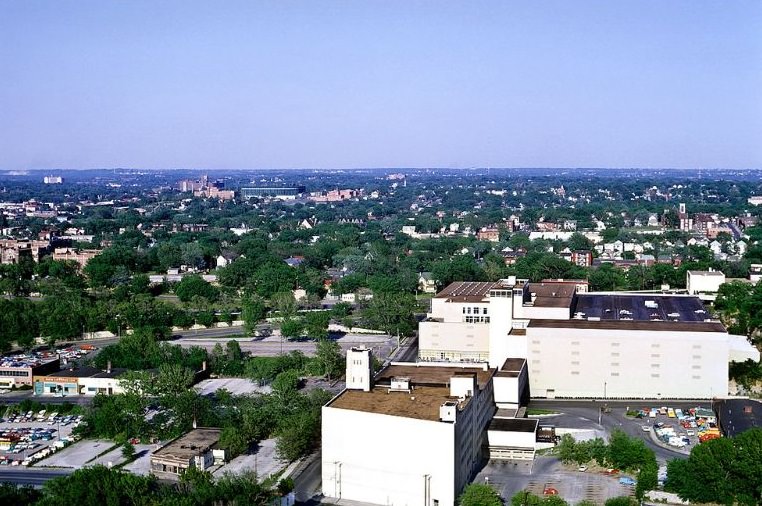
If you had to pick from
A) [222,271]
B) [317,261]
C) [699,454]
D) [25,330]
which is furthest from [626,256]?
[699,454]

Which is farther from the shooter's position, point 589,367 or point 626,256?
point 626,256

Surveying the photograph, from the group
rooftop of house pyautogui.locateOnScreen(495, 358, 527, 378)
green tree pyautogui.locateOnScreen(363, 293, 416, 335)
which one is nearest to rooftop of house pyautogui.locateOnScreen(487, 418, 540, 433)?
rooftop of house pyautogui.locateOnScreen(495, 358, 527, 378)

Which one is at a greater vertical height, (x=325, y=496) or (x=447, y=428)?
(x=447, y=428)

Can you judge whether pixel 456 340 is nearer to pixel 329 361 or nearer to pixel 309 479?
pixel 329 361

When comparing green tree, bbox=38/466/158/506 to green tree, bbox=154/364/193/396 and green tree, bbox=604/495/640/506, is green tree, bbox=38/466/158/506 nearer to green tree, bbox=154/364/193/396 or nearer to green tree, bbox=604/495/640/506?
green tree, bbox=154/364/193/396

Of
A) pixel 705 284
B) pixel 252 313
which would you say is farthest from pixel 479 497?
pixel 705 284

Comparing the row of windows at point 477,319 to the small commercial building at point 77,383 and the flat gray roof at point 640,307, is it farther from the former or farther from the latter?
the small commercial building at point 77,383

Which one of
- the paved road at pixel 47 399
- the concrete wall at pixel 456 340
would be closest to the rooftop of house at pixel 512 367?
the concrete wall at pixel 456 340

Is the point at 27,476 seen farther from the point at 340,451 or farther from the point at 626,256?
the point at 626,256
